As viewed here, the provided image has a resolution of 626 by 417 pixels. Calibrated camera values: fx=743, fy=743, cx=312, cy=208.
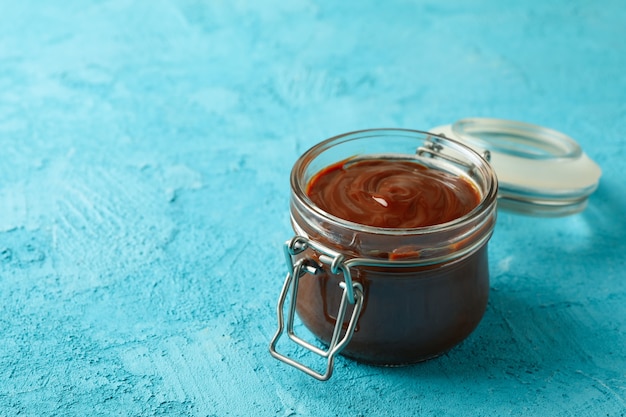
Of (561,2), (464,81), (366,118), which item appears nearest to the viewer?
(366,118)

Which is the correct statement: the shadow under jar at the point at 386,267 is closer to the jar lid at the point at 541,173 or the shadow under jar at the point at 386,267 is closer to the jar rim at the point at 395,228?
the jar rim at the point at 395,228

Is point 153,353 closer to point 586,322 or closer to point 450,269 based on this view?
point 450,269

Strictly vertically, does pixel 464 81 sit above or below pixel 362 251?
below

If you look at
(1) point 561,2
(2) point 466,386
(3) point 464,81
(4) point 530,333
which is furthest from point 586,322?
(1) point 561,2

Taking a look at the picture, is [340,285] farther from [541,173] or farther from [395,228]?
[541,173]

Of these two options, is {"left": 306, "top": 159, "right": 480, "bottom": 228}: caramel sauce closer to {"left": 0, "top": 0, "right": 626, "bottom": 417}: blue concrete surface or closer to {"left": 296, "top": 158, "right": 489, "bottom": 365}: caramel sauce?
{"left": 296, "top": 158, "right": 489, "bottom": 365}: caramel sauce

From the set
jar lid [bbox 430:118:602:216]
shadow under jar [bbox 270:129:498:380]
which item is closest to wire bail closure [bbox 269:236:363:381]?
shadow under jar [bbox 270:129:498:380]
